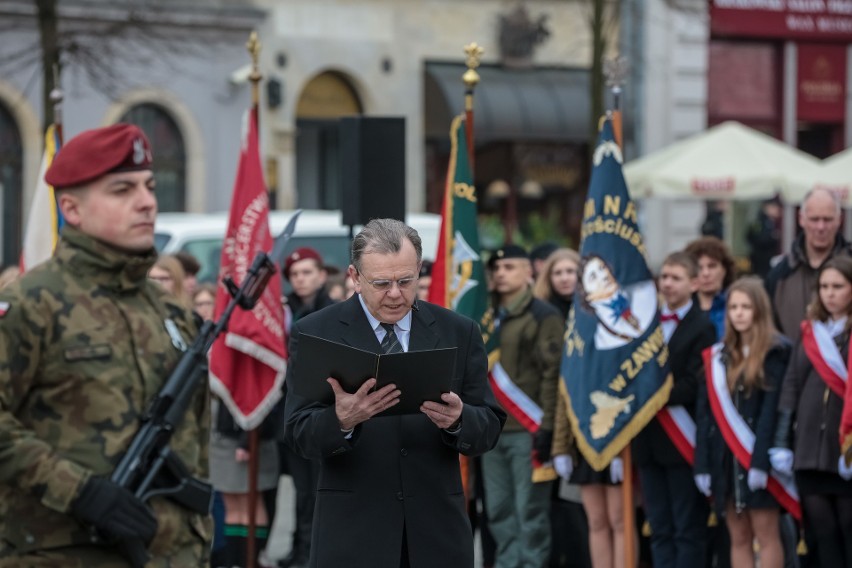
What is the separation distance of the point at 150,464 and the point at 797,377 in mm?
4748

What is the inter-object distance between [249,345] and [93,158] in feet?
17.9

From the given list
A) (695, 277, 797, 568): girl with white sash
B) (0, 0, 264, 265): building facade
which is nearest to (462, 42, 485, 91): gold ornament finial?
(695, 277, 797, 568): girl with white sash

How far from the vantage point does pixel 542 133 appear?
25.3 metres

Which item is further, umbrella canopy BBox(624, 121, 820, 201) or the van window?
umbrella canopy BBox(624, 121, 820, 201)

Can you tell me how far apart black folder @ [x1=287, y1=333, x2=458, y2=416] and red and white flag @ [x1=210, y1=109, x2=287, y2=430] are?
476 cm

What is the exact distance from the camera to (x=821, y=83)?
1124 inches

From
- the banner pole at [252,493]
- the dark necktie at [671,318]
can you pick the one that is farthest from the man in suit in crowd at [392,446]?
the banner pole at [252,493]

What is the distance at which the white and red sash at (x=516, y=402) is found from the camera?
380 inches

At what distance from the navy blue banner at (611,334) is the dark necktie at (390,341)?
12.6 feet

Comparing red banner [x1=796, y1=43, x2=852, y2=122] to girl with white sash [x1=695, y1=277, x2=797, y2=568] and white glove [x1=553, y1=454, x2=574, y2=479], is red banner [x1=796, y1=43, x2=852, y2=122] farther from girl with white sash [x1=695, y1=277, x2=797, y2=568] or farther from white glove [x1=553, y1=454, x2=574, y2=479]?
girl with white sash [x1=695, y1=277, x2=797, y2=568]

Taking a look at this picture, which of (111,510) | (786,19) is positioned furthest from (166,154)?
(111,510)

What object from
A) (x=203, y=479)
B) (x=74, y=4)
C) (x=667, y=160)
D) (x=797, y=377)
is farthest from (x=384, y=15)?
(x=203, y=479)

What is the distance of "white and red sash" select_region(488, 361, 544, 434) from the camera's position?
31.6 feet

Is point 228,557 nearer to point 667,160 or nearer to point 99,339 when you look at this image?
point 99,339
